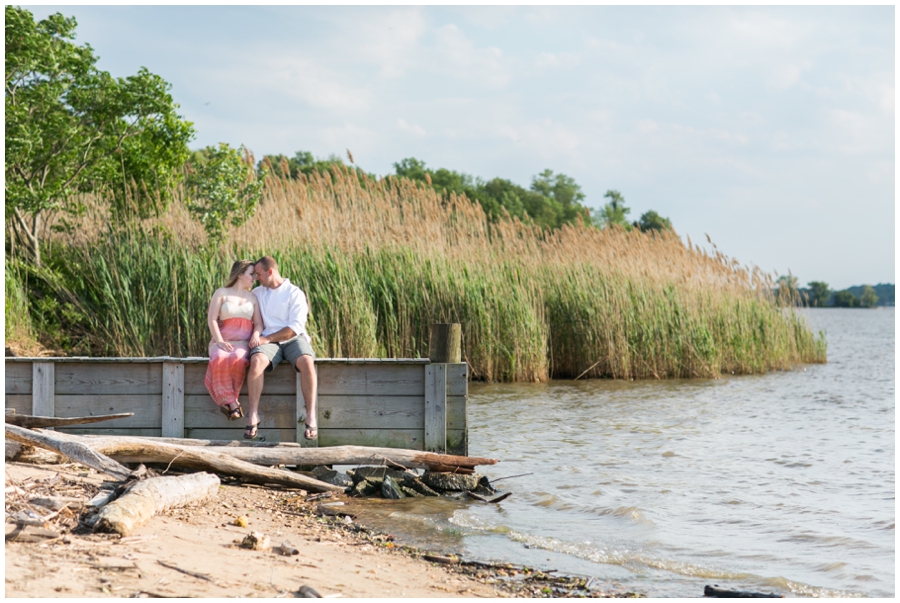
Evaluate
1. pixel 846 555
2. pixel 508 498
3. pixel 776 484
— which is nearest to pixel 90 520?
pixel 508 498

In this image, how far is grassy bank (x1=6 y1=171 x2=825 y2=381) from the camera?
998 cm

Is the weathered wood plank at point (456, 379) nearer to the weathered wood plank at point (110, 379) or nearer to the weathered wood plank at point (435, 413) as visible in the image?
the weathered wood plank at point (435, 413)

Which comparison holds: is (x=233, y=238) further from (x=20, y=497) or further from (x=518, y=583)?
(x=518, y=583)

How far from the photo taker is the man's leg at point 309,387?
20.2 feet

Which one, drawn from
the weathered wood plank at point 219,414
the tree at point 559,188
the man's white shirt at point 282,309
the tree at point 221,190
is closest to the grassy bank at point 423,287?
the tree at point 221,190

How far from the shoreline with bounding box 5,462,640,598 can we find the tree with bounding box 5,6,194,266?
722 centimetres

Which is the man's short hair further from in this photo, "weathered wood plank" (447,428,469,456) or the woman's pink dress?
"weathered wood plank" (447,428,469,456)

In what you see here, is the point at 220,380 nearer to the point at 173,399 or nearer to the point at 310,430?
the point at 173,399

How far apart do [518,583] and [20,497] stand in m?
2.41

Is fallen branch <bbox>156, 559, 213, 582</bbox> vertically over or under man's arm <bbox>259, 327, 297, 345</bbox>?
under

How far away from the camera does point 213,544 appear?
3.89m

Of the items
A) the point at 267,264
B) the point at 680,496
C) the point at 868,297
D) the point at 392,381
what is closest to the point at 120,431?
the point at 267,264

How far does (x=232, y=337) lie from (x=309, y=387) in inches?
29.8

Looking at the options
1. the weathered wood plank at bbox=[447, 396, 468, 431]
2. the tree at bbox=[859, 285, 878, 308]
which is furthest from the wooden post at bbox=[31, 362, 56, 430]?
the tree at bbox=[859, 285, 878, 308]
